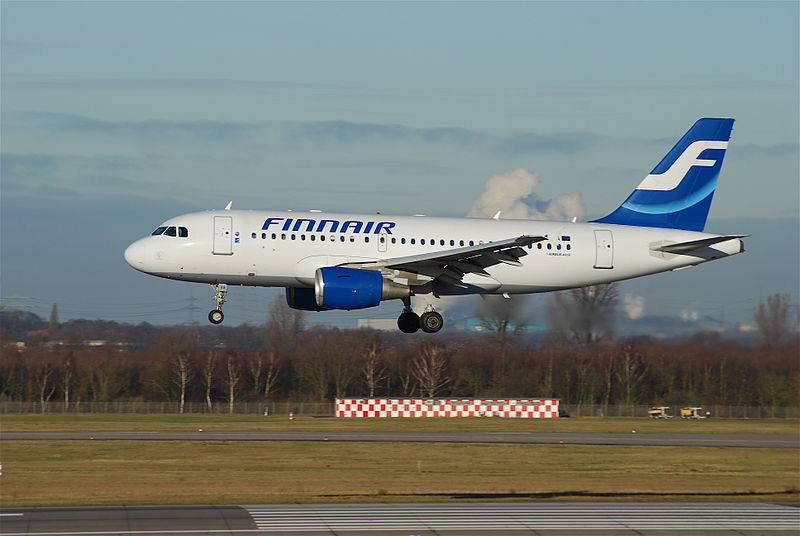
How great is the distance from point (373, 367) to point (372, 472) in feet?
144

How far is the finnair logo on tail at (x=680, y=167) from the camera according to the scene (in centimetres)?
4834

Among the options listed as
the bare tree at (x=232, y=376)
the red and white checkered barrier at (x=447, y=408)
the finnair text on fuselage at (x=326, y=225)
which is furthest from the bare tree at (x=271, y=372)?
the finnair text on fuselage at (x=326, y=225)

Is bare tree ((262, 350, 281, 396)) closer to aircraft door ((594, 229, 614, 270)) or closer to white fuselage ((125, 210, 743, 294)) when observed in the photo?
white fuselage ((125, 210, 743, 294))

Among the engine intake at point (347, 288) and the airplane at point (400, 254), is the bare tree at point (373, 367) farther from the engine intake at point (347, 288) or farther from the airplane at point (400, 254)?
the engine intake at point (347, 288)

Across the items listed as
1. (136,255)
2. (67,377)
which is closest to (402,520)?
(136,255)

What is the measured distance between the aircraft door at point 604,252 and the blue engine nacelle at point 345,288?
10035 millimetres

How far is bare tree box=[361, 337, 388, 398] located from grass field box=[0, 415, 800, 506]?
3462 cm

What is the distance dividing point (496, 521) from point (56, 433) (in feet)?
111

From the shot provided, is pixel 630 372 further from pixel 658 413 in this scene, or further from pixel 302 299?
pixel 302 299

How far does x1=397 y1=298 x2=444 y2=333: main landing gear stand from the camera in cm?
4356

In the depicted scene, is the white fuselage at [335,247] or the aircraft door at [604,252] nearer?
the white fuselage at [335,247]

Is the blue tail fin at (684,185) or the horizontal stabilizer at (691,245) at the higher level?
the blue tail fin at (684,185)

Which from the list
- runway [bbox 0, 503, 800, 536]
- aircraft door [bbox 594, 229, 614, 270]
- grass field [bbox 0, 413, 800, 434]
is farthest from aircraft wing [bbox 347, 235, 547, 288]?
grass field [bbox 0, 413, 800, 434]

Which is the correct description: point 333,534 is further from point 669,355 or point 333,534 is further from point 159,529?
point 669,355
